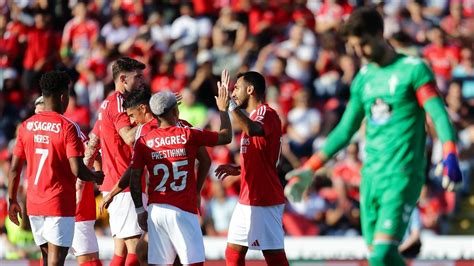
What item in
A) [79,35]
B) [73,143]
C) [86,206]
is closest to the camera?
[73,143]

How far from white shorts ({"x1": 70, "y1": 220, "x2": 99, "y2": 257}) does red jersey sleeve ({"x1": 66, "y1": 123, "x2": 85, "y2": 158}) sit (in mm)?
1362

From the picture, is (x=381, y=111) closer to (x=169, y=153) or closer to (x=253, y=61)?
(x=169, y=153)

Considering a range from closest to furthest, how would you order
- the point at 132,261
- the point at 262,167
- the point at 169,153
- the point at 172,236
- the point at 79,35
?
the point at 169,153 → the point at 172,236 → the point at 262,167 → the point at 132,261 → the point at 79,35

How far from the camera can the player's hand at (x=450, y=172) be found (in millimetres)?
7508

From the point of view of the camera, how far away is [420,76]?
8078 mm

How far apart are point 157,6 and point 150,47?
128 cm

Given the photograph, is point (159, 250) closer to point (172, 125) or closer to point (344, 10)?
point (172, 125)

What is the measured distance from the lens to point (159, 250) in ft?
32.4

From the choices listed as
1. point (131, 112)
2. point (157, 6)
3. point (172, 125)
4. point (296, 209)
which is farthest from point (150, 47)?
point (172, 125)

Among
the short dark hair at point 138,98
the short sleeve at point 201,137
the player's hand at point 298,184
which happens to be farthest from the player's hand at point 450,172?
the short dark hair at point 138,98

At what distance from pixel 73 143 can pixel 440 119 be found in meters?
3.93

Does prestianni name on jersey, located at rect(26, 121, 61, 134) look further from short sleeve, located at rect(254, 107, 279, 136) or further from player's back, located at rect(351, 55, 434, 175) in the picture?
player's back, located at rect(351, 55, 434, 175)

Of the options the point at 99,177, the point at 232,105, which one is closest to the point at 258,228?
the point at 232,105

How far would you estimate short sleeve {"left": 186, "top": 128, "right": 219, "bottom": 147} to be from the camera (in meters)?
9.79
